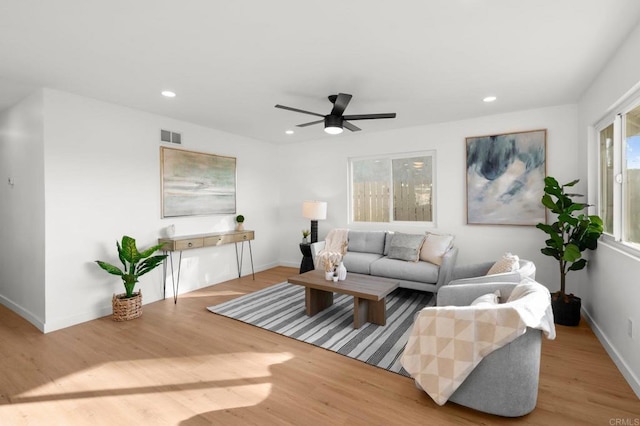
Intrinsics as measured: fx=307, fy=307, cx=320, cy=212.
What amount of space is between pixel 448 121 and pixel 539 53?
6.96ft

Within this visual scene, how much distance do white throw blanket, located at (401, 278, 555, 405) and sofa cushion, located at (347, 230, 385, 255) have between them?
290 cm

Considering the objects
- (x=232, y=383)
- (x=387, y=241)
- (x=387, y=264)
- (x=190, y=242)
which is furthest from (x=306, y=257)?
(x=232, y=383)

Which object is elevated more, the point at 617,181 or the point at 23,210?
the point at 617,181

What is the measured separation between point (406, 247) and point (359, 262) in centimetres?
72

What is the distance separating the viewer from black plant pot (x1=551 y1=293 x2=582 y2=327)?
A: 128 inches

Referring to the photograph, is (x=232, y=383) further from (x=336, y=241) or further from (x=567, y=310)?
(x=567, y=310)

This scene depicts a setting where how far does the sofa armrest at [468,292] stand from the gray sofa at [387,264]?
148cm

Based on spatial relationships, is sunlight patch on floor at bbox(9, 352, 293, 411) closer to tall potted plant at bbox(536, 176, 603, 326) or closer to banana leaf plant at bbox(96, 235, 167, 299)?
banana leaf plant at bbox(96, 235, 167, 299)

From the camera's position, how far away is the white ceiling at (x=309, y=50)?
1.98m

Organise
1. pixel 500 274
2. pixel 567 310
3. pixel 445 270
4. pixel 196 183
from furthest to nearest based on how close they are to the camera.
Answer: pixel 196 183, pixel 445 270, pixel 567 310, pixel 500 274

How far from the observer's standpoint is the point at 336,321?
342 centimetres

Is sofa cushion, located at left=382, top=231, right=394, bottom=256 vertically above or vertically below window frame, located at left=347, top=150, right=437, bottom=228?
below

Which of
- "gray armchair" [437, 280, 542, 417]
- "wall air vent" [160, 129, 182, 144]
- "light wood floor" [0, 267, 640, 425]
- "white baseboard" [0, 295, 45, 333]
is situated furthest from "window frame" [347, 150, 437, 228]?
"white baseboard" [0, 295, 45, 333]

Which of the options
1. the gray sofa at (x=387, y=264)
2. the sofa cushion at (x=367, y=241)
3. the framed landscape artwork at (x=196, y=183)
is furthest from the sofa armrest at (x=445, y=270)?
the framed landscape artwork at (x=196, y=183)
